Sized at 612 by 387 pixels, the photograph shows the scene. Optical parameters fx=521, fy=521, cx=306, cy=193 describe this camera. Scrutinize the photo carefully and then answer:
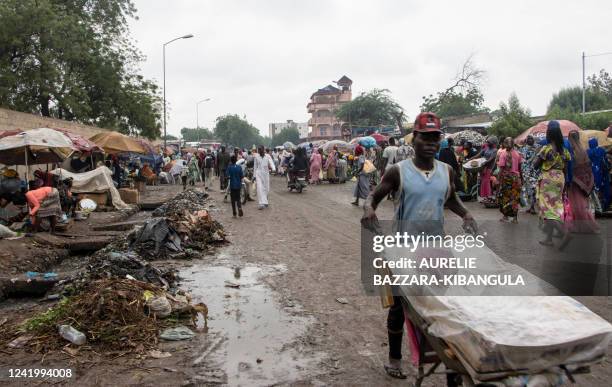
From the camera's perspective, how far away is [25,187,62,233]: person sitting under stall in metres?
10.2

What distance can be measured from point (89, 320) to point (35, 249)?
505 centimetres

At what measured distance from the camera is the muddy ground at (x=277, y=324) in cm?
392

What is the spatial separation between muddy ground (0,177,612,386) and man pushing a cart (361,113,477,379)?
0.87m

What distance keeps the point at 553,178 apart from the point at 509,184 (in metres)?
2.90

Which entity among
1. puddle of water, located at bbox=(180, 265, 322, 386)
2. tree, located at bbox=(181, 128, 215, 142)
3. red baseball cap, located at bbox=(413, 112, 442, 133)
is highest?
tree, located at bbox=(181, 128, 215, 142)

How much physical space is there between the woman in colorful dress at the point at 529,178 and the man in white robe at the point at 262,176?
22.7 ft

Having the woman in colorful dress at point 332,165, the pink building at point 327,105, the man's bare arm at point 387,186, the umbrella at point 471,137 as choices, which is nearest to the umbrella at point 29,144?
the man's bare arm at point 387,186

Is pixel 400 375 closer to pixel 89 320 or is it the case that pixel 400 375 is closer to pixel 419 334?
pixel 419 334

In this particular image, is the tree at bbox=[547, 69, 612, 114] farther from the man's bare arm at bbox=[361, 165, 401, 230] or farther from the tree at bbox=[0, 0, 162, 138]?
the man's bare arm at bbox=[361, 165, 401, 230]

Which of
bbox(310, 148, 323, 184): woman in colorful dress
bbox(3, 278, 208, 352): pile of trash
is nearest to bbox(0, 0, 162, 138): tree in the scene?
bbox(310, 148, 323, 184): woman in colorful dress

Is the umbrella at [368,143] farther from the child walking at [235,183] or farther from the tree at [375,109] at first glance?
the tree at [375,109]

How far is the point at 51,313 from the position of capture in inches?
194

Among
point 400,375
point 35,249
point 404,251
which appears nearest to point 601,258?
point 400,375

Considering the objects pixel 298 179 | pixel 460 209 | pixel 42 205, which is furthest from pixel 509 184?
pixel 298 179
